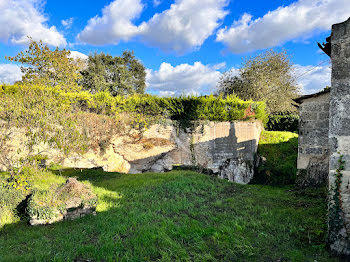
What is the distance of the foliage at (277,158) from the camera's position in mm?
11297

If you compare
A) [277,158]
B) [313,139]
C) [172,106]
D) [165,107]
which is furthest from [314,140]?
[165,107]

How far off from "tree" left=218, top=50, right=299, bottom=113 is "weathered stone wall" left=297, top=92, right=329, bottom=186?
1122 centimetres

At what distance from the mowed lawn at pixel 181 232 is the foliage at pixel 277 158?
417 cm

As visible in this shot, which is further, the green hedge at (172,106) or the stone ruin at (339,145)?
the green hedge at (172,106)

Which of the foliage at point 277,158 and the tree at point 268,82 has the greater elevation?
the tree at point 268,82

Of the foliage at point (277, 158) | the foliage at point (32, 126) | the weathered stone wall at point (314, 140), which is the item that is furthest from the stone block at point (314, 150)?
the foliage at point (32, 126)

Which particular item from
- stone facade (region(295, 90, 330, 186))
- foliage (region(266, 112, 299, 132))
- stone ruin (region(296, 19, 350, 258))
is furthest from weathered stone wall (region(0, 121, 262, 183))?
stone ruin (region(296, 19, 350, 258))

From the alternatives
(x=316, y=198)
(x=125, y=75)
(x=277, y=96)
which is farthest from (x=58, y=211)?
(x=125, y=75)

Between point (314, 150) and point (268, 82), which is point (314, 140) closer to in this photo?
point (314, 150)

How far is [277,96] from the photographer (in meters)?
19.8

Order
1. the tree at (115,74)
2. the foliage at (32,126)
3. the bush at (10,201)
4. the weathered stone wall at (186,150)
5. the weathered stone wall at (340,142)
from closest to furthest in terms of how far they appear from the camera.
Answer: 1. the weathered stone wall at (340,142)
2. the bush at (10,201)
3. the foliage at (32,126)
4. the weathered stone wall at (186,150)
5. the tree at (115,74)

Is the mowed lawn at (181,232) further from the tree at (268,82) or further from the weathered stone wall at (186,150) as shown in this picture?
the tree at (268,82)

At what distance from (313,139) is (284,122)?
11.3 m

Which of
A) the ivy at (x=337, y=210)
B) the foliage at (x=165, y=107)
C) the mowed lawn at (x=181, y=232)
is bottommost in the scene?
the mowed lawn at (x=181, y=232)
